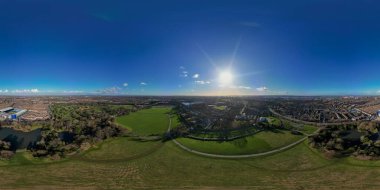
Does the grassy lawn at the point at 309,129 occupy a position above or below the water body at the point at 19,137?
above

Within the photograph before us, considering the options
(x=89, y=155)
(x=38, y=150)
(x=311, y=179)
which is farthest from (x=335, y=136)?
(x=38, y=150)

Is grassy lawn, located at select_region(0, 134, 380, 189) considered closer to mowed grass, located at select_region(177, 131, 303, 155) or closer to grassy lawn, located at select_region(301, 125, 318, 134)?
mowed grass, located at select_region(177, 131, 303, 155)

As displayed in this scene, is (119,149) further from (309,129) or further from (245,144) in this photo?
(309,129)

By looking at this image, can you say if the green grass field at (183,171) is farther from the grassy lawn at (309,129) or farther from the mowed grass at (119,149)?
the grassy lawn at (309,129)

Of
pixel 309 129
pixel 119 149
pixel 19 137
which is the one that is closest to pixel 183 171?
pixel 119 149

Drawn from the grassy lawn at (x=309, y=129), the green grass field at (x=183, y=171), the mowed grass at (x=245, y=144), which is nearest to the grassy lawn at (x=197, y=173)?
the green grass field at (x=183, y=171)

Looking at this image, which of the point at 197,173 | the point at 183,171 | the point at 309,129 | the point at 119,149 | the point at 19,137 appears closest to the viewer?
the point at 197,173
